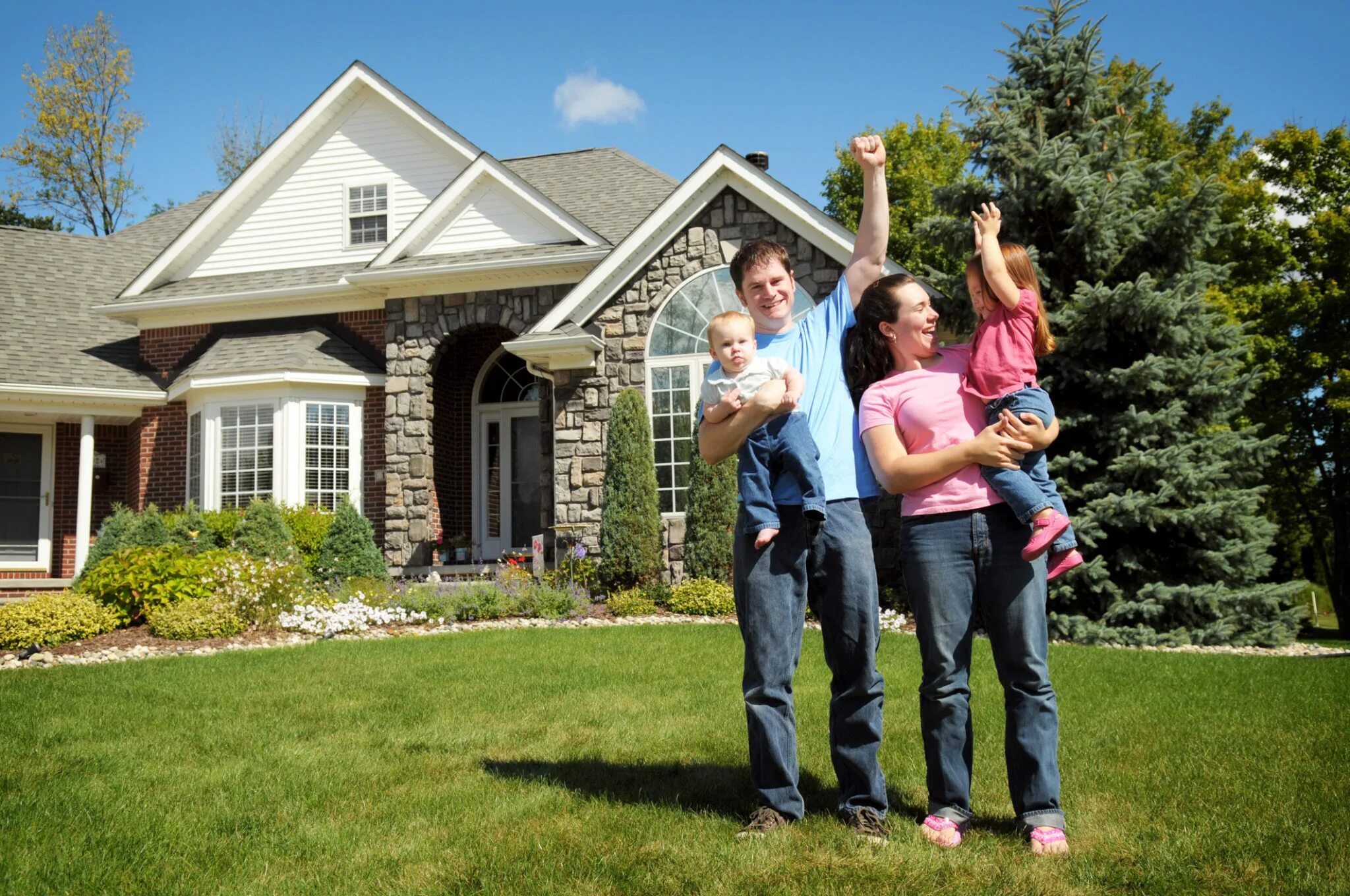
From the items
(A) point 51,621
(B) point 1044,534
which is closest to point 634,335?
(A) point 51,621

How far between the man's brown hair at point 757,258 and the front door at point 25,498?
15654mm

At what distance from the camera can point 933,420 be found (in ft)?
10.4

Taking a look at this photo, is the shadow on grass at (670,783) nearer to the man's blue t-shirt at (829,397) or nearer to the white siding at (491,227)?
the man's blue t-shirt at (829,397)

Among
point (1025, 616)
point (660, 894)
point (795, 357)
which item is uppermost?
point (795, 357)

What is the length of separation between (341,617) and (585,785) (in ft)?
20.7

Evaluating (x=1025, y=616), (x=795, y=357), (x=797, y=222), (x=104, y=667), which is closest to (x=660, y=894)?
(x=1025, y=616)

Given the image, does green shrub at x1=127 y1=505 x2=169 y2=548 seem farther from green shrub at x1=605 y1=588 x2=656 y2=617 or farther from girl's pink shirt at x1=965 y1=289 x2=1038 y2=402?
girl's pink shirt at x1=965 y1=289 x2=1038 y2=402

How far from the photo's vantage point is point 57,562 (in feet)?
51.4

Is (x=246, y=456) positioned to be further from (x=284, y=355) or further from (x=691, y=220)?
(x=691, y=220)

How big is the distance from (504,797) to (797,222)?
9122 mm

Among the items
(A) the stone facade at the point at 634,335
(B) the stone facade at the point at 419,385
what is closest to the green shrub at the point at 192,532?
(B) the stone facade at the point at 419,385

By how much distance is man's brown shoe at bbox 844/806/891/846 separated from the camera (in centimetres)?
307

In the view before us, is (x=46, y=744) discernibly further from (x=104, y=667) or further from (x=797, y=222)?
(x=797, y=222)

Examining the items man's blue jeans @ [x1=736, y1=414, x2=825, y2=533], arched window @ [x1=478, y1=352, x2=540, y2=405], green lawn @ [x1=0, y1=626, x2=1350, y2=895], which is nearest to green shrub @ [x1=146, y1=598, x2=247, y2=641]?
green lawn @ [x1=0, y1=626, x2=1350, y2=895]
